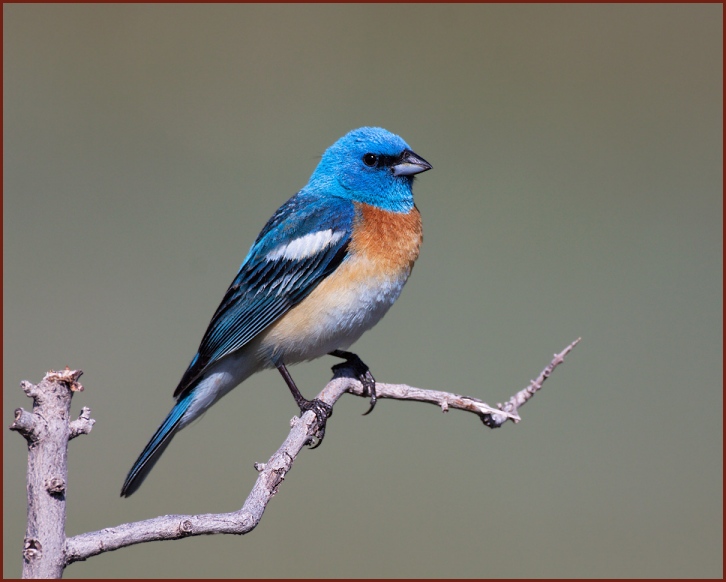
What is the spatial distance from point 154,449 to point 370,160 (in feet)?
5.93

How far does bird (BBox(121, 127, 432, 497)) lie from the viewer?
12.9 ft

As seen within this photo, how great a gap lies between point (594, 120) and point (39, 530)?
930cm

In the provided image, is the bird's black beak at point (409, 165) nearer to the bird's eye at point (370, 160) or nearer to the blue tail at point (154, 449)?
the bird's eye at point (370, 160)

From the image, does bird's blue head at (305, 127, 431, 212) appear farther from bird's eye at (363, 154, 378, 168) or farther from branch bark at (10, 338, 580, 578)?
branch bark at (10, 338, 580, 578)

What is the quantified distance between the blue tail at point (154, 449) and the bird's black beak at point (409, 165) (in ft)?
5.01

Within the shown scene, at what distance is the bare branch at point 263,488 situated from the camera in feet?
6.81

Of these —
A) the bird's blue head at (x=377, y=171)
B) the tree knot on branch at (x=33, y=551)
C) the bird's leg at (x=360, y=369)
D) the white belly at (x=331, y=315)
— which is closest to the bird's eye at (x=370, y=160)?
the bird's blue head at (x=377, y=171)

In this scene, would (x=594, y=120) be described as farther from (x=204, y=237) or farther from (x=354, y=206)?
(x=354, y=206)

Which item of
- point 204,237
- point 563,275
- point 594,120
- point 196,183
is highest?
point 594,120

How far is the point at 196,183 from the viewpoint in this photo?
8797 millimetres

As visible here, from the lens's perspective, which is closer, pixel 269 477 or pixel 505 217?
pixel 269 477

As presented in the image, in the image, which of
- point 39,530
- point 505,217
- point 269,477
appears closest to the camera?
point 39,530

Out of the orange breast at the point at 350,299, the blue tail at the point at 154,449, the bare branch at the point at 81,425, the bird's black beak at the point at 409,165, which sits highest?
the bird's black beak at the point at 409,165

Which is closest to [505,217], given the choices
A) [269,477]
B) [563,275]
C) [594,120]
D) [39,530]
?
[563,275]
